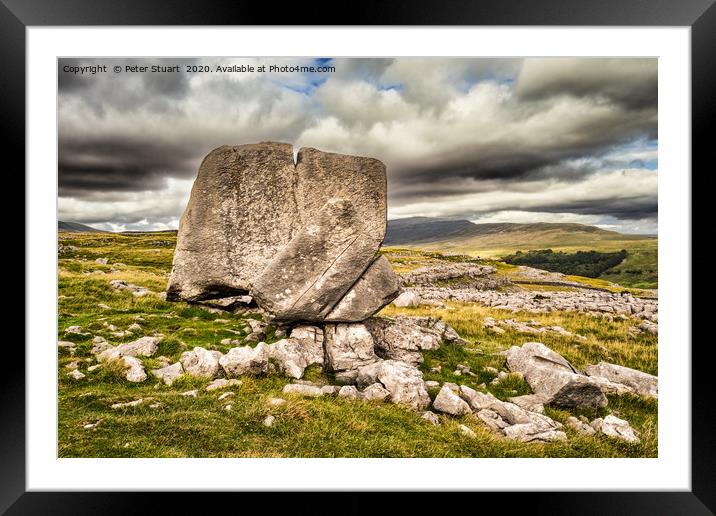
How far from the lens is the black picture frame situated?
5.94 meters

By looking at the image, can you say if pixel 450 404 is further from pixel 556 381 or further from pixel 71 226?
pixel 71 226

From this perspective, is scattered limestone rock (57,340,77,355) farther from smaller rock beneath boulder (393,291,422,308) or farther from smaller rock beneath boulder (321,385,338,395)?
smaller rock beneath boulder (393,291,422,308)

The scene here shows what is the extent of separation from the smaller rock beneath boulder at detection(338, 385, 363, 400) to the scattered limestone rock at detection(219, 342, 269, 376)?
182 cm

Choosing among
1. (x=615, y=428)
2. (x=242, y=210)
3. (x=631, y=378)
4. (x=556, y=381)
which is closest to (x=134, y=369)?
(x=242, y=210)

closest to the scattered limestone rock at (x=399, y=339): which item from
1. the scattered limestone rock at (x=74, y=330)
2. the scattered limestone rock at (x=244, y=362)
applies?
the scattered limestone rock at (x=244, y=362)

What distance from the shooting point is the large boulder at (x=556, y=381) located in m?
7.43

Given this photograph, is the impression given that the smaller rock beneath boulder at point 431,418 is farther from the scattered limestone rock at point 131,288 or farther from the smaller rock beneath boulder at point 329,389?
the scattered limestone rock at point 131,288

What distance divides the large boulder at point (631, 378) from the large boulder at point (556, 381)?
1365mm

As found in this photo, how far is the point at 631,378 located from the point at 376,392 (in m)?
6.08

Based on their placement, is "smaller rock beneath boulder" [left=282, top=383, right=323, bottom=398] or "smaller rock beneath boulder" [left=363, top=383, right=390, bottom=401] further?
"smaller rock beneath boulder" [left=282, top=383, right=323, bottom=398]

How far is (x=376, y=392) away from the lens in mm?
7207

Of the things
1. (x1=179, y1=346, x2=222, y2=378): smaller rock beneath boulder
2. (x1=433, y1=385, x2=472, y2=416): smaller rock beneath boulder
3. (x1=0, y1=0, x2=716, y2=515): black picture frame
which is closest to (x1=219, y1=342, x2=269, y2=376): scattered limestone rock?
(x1=179, y1=346, x2=222, y2=378): smaller rock beneath boulder
